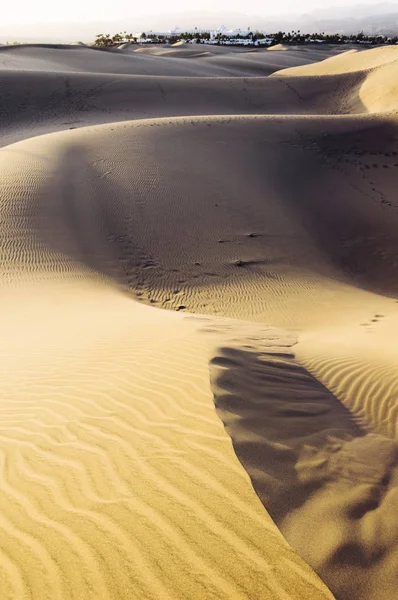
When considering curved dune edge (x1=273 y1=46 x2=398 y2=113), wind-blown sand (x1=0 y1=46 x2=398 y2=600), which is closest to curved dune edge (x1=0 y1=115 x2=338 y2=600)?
wind-blown sand (x1=0 y1=46 x2=398 y2=600)

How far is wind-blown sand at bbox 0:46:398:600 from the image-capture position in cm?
258

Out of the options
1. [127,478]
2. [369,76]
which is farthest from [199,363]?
[369,76]

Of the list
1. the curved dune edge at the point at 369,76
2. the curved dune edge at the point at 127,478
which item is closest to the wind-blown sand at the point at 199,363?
the curved dune edge at the point at 127,478

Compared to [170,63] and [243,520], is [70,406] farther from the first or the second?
[170,63]

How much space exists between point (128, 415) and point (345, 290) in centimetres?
819

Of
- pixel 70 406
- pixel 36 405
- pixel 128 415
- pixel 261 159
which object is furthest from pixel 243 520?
pixel 261 159

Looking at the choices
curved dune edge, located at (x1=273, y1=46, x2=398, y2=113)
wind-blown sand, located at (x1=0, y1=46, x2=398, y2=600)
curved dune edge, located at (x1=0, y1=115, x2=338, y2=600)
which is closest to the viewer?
curved dune edge, located at (x1=0, y1=115, x2=338, y2=600)

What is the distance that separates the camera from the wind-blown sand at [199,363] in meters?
2.58

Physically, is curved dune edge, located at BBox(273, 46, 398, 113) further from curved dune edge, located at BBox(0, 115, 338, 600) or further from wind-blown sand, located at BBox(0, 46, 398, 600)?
curved dune edge, located at BBox(0, 115, 338, 600)

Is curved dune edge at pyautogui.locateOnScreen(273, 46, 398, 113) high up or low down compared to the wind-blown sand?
up

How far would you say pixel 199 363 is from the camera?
4.72 m

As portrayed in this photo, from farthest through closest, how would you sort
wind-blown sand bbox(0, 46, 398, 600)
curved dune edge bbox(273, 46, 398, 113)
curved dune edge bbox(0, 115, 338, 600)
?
curved dune edge bbox(273, 46, 398, 113), wind-blown sand bbox(0, 46, 398, 600), curved dune edge bbox(0, 115, 338, 600)

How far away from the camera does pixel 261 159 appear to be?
1738 centimetres

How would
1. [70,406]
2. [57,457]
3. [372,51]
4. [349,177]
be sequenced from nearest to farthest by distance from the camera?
[57,457] → [70,406] → [349,177] → [372,51]
